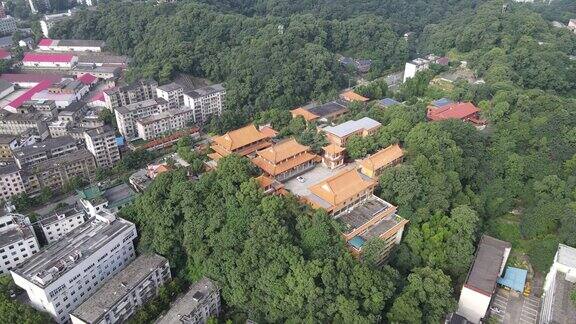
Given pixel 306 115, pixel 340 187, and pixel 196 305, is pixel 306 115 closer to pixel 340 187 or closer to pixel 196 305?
pixel 340 187

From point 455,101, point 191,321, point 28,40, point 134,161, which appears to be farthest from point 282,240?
point 28,40

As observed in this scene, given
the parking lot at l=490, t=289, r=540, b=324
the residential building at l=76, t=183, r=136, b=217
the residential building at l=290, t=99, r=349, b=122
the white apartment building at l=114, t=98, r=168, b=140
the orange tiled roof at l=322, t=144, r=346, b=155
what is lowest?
the parking lot at l=490, t=289, r=540, b=324

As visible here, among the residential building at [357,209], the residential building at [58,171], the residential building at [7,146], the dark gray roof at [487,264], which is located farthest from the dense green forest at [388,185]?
the residential building at [7,146]

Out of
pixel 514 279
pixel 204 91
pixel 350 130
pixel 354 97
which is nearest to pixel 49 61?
pixel 204 91

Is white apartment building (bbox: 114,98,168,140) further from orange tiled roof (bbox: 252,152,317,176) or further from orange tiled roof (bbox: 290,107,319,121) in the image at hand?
Answer: orange tiled roof (bbox: 252,152,317,176)

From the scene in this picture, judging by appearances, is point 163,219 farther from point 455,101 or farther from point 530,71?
point 530,71

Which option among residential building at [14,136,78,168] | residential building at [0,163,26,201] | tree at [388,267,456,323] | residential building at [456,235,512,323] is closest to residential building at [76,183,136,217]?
residential building at [0,163,26,201]

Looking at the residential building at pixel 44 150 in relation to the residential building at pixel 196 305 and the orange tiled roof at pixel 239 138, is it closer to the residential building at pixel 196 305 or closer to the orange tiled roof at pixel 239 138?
the orange tiled roof at pixel 239 138
